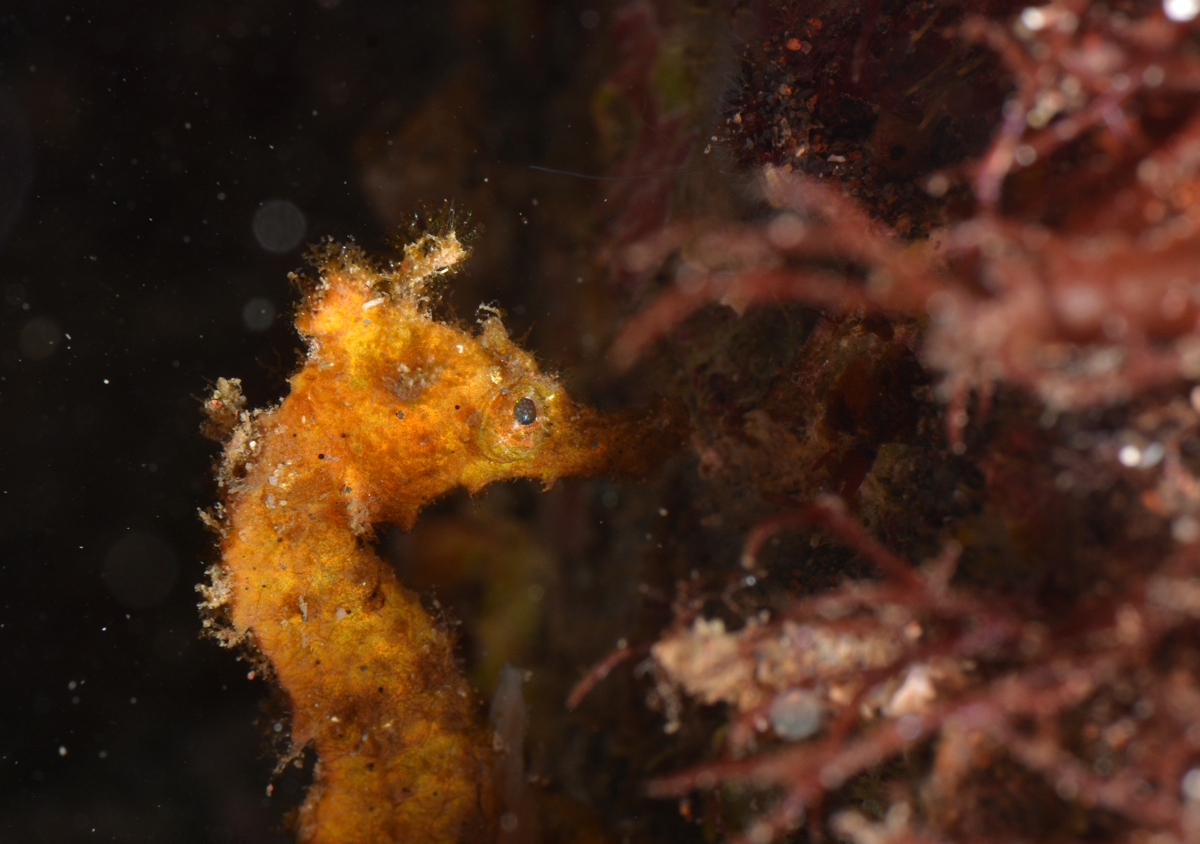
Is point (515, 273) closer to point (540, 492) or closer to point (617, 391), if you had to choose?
point (617, 391)

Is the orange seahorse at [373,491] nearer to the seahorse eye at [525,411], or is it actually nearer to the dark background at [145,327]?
the seahorse eye at [525,411]

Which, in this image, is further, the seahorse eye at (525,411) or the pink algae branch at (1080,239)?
Answer: the seahorse eye at (525,411)

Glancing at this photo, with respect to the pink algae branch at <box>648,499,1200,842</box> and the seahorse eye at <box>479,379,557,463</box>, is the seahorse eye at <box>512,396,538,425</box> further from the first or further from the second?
the pink algae branch at <box>648,499,1200,842</box>

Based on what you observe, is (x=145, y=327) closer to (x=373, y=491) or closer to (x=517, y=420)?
(x=373, y=491)

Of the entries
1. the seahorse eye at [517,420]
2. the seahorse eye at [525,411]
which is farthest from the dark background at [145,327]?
the seahorse eye at [525,411]

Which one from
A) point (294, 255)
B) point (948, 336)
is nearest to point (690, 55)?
point (294, 255)

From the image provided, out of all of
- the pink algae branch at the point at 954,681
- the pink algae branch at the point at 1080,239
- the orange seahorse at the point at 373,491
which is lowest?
the pink algae branch at the point at 954,681

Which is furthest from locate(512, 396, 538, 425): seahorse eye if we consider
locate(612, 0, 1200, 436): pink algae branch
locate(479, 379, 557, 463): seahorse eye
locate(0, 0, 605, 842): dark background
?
locate(612, 0, 1200, 436): pink algae branch
